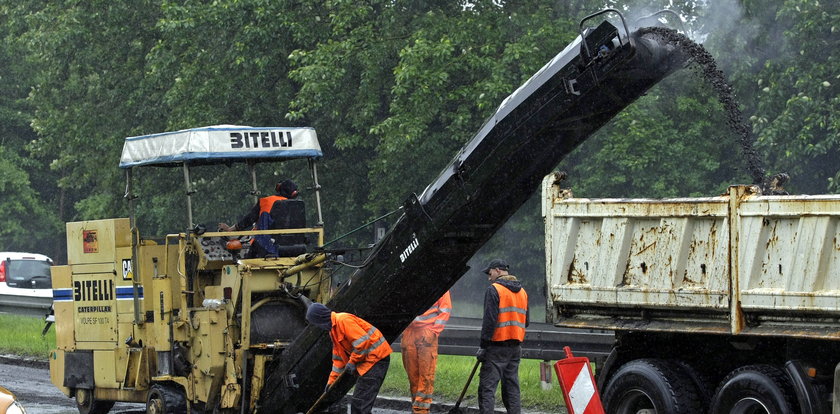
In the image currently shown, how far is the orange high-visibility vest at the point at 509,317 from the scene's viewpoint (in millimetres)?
11336

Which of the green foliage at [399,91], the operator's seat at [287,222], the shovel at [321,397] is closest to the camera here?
the shovel at [321,397]

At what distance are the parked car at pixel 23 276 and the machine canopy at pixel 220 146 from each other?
15033 millimetres

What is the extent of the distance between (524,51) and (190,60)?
22.5ft

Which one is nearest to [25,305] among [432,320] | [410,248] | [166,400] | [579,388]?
[166,400]

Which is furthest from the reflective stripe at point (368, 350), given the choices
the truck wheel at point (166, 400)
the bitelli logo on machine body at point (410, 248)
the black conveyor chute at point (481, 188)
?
the truck wheel at point (166, 400)

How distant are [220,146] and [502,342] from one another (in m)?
3.18

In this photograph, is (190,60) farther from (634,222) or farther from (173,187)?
(634,222)

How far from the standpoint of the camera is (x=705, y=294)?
905 centimetres

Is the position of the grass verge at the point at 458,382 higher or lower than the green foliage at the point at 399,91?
lower

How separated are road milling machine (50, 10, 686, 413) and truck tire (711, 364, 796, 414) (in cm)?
196

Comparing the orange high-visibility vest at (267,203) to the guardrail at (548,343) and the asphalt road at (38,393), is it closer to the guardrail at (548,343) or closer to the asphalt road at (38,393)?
the asphalt road at (38,393)

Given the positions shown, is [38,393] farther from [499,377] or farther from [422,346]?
[499,377]

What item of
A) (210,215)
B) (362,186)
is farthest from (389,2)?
(210,215)

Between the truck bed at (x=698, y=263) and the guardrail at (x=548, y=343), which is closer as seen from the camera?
the truck bed at (x=698, y=263)
